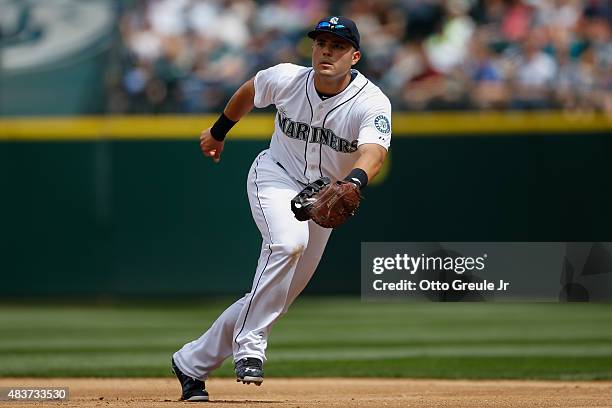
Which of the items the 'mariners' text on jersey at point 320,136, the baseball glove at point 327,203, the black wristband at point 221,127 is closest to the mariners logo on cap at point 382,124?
the 'mariners' text on jersey at point 320,136

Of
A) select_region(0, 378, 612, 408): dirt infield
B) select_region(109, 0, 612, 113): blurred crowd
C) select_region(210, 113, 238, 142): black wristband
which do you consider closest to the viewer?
select_region(0, 378, 612, 408): dirt infield

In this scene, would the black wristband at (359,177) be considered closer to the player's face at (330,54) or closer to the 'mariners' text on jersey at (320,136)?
the 'mariners' text on jersey at (320,136)

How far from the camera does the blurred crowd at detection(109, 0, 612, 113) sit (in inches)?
487

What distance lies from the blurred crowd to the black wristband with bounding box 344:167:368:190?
7245 millimetres

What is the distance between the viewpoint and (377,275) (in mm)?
10273

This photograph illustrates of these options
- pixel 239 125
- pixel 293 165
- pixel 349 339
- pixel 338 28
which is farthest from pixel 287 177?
pixel 239 125

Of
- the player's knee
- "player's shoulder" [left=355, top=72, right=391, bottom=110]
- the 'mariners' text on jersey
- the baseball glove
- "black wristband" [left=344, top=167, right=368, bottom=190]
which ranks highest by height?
"player's shoulder" [left=355, top=72, right=391, bottom=110]

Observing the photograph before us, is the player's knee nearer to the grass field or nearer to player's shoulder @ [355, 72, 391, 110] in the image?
player's shoulder @ [355, 72, 391, 110]

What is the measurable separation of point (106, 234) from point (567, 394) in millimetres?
7027

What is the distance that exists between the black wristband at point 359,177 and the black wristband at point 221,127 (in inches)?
39.7

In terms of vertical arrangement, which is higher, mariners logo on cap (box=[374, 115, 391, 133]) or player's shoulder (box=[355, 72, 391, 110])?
player's shoulder (box=[355, 72, 391, 110])

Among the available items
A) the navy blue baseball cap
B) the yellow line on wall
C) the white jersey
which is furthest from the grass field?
the navy blue baseball cap

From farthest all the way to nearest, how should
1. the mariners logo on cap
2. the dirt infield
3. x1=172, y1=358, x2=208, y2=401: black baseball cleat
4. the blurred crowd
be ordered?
1. the blurred crowd
2. x1=172, y1=358, x2=208, y2=401: black baseball cleat
3. the dirt infield
4. the mariners logo on cap

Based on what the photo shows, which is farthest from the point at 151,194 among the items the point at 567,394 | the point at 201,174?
the point at 567,394
